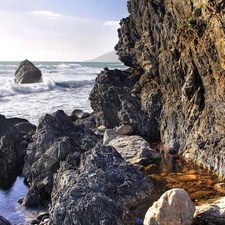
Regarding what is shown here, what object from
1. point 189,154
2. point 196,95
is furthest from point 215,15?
point 189,154

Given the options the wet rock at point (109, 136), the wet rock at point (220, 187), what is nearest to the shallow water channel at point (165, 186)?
the wet rock at point (220, 187)

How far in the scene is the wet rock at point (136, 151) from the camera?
461 inches

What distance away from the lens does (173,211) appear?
589 centimetres

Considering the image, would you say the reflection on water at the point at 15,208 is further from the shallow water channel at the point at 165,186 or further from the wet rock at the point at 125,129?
the wet rock at the point at 125,129

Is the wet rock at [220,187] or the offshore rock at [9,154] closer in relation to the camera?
the wet rock at [220,187]

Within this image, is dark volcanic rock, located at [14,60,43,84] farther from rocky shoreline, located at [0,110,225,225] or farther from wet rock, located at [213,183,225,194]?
wet rock, located at [213,183,225,194]

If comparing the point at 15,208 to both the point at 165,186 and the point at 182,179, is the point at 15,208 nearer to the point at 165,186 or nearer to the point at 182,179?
the point at 165,186

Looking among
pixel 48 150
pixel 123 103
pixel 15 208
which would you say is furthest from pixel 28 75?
pixel 15 208

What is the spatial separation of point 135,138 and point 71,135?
2715mm

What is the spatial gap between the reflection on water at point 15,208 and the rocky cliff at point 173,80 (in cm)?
602

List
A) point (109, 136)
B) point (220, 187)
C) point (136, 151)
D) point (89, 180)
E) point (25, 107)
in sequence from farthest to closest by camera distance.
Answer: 1. point (25, 107)
2. point (109, 136)
3. point (136, 151)
4. point (220, 187)
5. point (89, 180)

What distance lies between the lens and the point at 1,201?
9.59 m

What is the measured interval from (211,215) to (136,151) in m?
6.09

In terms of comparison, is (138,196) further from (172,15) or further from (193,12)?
(172,15)
